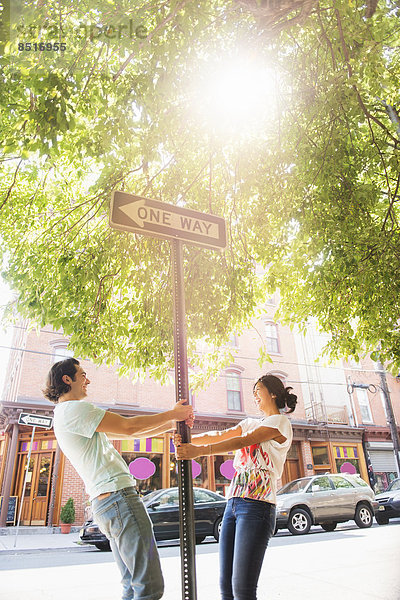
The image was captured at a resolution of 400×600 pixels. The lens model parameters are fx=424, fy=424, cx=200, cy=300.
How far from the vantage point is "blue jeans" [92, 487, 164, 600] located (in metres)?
2.39

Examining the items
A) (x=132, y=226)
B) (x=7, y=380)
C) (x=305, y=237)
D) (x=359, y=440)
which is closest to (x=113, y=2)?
(x=132, y=226)

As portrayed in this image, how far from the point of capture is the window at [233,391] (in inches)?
905

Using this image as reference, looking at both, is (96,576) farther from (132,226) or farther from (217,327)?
(132,226)

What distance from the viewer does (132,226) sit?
2.56 meters

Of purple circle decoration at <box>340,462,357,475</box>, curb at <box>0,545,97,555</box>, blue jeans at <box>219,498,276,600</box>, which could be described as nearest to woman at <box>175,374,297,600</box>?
blue jeans at <box>219,498,276,600</box>

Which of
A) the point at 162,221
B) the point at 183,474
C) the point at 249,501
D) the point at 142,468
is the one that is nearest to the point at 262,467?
the point at 249,501

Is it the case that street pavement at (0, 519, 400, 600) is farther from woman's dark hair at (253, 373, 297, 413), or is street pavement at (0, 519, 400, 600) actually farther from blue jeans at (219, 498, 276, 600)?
woman's dark hair at (253, 373, 297, 413)

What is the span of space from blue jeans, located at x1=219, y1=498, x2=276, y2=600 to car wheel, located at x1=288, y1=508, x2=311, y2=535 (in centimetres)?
1164

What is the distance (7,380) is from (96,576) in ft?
67.3

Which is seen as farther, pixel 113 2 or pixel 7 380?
pixel 7 380

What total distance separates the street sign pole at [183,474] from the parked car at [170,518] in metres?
10.2

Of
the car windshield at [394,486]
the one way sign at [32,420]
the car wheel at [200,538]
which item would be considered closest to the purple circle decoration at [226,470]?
the car windshield at [394,486]

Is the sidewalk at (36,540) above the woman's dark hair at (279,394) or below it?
below

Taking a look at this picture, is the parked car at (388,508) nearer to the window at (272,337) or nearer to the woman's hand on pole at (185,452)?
the window at (272,337)
